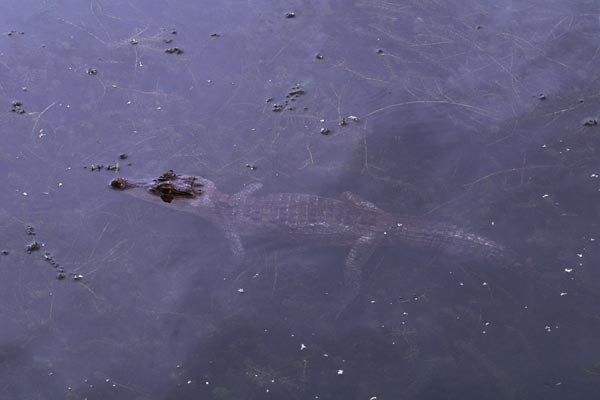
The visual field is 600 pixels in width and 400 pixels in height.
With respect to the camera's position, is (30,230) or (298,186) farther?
(298,186)

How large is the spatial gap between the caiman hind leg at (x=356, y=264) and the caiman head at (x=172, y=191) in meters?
1.67

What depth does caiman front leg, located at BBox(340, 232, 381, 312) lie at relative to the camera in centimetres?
604

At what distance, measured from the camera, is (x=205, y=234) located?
6629 millimetres

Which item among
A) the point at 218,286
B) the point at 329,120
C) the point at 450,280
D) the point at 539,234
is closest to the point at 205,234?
the point at 218,286

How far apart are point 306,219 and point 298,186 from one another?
43cm

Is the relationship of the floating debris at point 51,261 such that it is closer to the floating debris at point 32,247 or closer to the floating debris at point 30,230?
the floating debris at point 32,247

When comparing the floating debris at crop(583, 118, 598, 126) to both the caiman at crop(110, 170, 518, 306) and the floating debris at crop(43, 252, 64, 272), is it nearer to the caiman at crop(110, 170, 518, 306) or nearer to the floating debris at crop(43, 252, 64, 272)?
the caiman at crop(110, 170, 518, 306)

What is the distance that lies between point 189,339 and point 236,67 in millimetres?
3606

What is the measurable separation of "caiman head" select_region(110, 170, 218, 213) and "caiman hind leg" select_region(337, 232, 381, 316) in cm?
167

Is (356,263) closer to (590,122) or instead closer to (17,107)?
(590,122)

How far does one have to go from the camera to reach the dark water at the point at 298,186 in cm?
562

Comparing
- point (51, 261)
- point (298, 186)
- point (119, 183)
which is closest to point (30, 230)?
point (51, 261)

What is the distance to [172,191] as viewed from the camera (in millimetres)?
6855

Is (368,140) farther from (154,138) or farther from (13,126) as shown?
(13,126)
